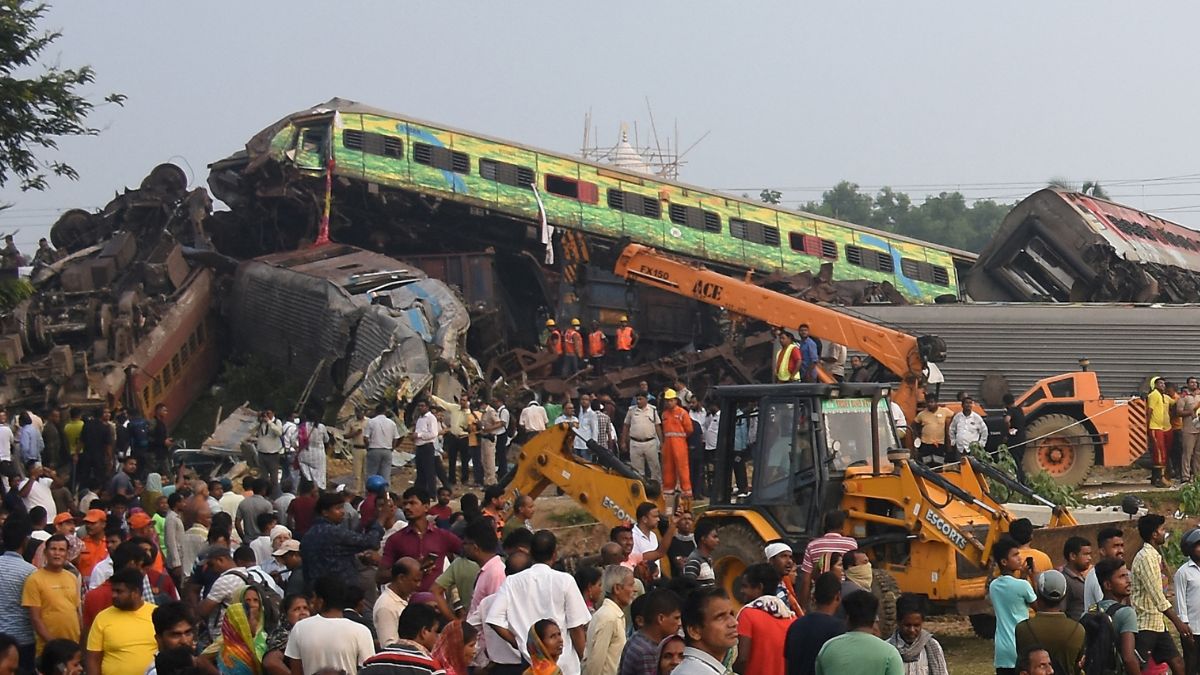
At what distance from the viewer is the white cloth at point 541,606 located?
8.98 m

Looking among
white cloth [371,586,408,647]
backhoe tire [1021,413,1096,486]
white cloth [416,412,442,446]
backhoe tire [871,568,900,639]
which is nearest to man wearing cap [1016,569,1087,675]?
→ white cloth [371,586,408,647]

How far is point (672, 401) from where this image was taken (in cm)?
2136

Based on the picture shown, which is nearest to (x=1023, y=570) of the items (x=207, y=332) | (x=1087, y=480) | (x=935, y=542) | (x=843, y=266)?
(x=935, y=542)

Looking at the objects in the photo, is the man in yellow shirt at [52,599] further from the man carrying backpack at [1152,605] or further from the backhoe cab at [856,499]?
the man carrying backpack at [1152,605]

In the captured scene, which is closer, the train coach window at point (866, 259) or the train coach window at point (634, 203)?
the train coach window at point (634, 203)

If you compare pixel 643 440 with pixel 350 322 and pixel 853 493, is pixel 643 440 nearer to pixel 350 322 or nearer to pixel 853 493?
pixel 350 322

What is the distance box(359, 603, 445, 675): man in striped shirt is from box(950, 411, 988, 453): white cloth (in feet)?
46.1

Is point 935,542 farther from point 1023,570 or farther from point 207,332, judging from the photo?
point 207,332

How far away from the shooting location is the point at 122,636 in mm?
8898

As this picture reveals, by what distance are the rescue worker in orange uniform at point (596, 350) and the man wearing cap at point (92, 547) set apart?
17.4m

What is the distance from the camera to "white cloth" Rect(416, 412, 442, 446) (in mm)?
21672

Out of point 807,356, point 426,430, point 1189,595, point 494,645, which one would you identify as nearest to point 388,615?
point 494,645

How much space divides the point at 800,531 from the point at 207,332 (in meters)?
18.3

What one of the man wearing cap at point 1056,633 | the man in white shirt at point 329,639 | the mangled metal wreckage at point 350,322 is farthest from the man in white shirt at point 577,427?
the man in white shirt at point 329,639
